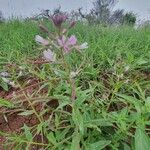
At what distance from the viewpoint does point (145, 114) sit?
1.42m

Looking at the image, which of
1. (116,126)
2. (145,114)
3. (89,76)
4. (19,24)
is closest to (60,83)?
(89,76)

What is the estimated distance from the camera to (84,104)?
1.60 meters

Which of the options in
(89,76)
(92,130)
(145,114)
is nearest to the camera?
(145,114)

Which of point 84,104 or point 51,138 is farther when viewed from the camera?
point 84,104

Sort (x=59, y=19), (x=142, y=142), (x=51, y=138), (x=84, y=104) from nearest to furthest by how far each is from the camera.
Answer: (x=59, y=19)
(x=142, y=142)
(x=51, y=138)
(x=84, y=104)

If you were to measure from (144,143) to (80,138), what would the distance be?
0.73 ft

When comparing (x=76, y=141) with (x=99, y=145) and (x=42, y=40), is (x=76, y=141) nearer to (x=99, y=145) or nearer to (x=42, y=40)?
(x=99, y=145)

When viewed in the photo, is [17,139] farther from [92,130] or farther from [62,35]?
[62,35]

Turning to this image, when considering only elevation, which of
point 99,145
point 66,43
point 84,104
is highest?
point 66,43

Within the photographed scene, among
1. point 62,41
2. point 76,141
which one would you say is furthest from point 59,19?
point 76,141

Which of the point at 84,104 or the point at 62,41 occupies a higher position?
the point at 62,41

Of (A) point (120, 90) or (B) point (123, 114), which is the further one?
(A) point (120, 90)

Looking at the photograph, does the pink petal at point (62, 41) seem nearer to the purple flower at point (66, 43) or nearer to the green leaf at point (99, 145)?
the purple flower at point (66, 43)

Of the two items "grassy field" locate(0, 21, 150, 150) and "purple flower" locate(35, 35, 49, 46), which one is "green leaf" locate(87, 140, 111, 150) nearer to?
"grassy field" locate(0, 21, 150, 150)
